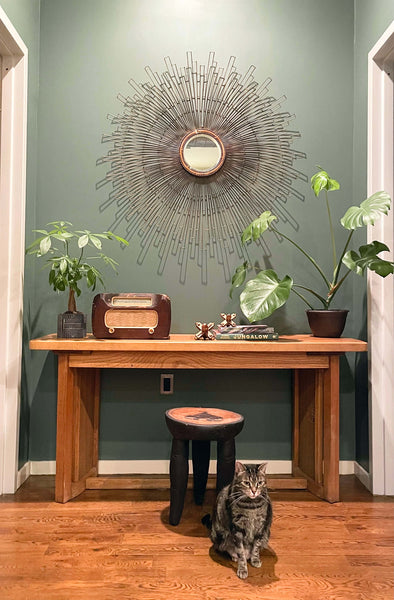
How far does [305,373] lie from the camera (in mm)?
2488

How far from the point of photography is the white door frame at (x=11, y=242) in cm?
232

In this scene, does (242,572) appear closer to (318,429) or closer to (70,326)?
(318,429)

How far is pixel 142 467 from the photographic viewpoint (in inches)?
102

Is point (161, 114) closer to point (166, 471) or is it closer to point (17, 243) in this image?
point (17, 243)

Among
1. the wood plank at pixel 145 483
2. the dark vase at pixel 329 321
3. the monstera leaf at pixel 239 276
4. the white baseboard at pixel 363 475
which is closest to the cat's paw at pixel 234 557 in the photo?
the wood plank at pixel 145 483

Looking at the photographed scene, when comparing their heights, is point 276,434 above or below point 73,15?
below

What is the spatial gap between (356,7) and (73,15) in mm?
1510

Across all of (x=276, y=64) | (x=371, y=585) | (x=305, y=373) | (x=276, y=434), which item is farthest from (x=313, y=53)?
(x=371, y=585)

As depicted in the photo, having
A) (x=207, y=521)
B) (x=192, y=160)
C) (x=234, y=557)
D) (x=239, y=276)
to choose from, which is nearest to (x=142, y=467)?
(x=207, y=521)

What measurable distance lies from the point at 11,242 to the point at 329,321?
1.55 metres

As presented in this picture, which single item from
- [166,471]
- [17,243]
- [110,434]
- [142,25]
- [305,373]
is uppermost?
[142,25]

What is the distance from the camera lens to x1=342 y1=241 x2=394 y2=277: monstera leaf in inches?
83.8

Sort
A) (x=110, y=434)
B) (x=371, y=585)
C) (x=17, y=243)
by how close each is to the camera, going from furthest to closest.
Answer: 1. (x=110, y=434)
2. (x=17, y=243)
3. (x=371, y=585)

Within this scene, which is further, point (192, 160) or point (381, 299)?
point (192, 160)
